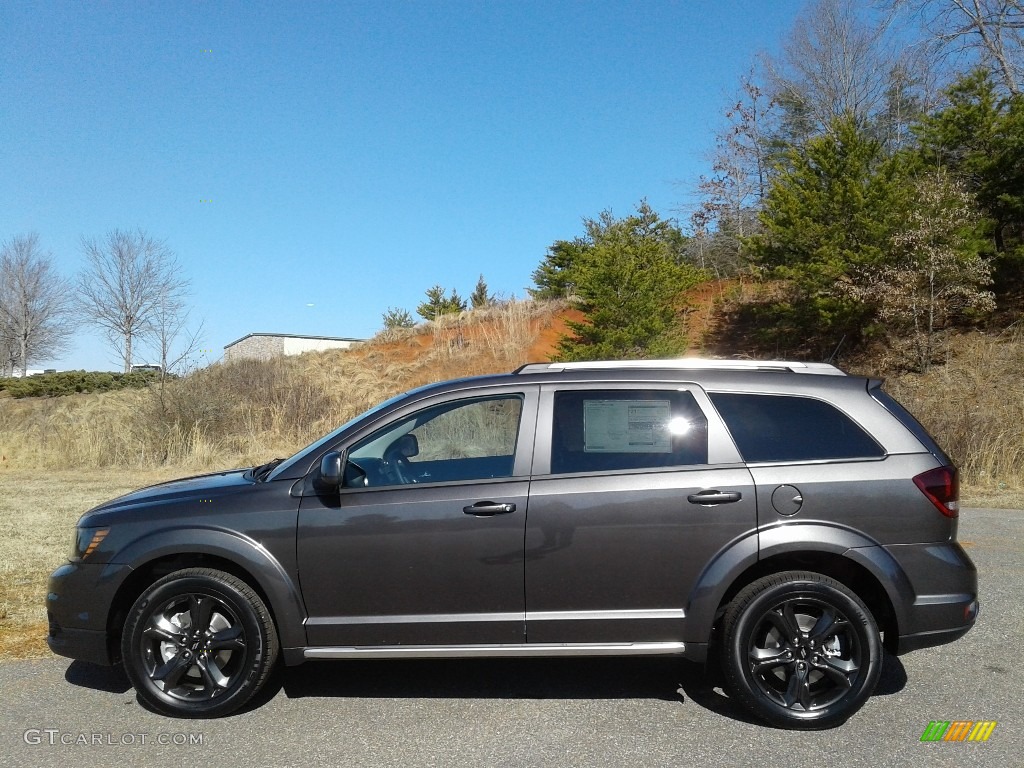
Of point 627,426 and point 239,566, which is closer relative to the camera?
point 239,566

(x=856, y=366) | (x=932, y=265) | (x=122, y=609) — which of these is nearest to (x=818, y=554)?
(x=122, y=609)

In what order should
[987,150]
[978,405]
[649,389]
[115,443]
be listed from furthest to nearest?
[987,150]
[115,443]
[978,405]
[649,389]

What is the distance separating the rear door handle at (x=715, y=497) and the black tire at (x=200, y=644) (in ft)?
7.21

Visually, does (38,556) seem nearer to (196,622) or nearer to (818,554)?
(196,622)

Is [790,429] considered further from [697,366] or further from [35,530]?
[35,530]

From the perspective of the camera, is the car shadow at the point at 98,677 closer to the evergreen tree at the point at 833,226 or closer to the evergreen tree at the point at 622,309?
the evergreen tree at the point at 622,309

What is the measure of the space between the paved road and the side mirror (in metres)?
1.19

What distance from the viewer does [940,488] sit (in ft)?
13.6

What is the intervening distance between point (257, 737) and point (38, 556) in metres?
5.23

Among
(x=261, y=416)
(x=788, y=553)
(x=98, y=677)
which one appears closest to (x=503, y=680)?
(x=788, y=553)

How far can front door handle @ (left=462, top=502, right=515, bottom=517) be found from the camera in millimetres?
4148

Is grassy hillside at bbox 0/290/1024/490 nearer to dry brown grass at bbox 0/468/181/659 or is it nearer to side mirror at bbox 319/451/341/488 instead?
dry brown grass at bbox 0/468/181/659

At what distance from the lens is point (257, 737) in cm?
395

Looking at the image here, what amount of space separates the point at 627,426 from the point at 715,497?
628mm
